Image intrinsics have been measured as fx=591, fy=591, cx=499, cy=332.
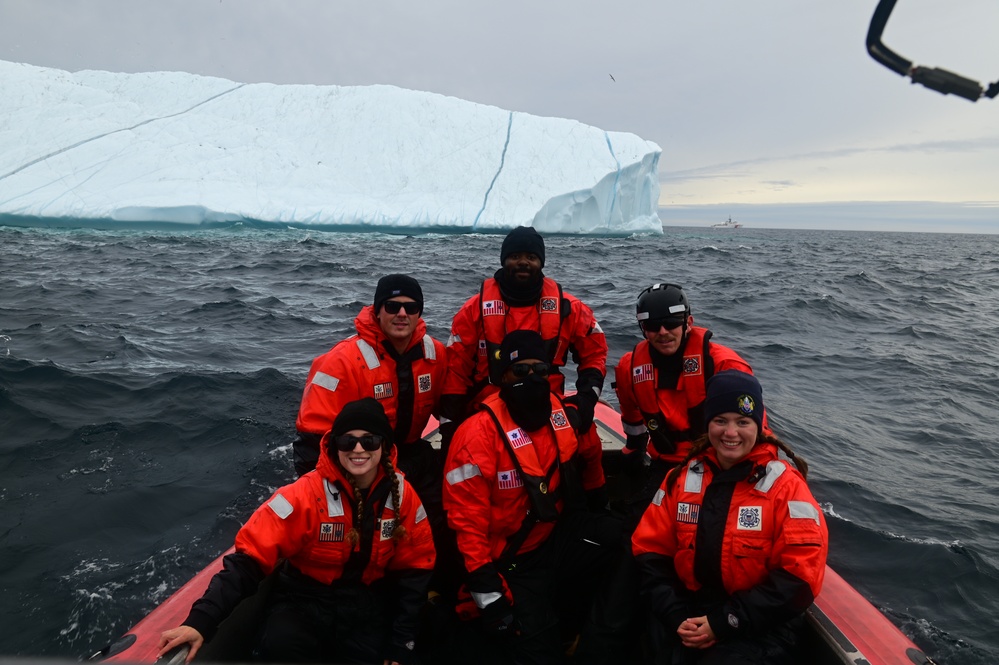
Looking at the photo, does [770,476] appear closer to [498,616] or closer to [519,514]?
[519,514]

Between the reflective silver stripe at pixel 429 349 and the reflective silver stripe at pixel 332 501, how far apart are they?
1.05 metres

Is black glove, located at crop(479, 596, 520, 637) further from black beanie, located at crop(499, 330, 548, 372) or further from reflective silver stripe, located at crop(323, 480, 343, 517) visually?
black beanie, located at crop(499, 330, 548, 372)

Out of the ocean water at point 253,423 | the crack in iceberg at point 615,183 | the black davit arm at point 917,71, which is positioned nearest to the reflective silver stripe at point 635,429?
the ocean water at point 253,423

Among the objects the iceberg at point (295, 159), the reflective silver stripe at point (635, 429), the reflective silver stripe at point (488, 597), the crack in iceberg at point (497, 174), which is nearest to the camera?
the reflective silver stripe at point (488, 597)

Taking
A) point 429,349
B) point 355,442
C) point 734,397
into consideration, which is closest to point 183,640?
point 355,442

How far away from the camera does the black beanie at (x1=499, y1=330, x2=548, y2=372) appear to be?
8.15ft

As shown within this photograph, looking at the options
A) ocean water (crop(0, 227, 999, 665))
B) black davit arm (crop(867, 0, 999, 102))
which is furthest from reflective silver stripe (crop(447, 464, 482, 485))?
ocean water (crop(0, 227, 999, 665))

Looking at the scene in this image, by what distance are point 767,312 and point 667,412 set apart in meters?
10.6

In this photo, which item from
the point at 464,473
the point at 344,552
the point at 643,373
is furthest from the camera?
the point at 643,373

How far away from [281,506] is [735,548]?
62.9 inches

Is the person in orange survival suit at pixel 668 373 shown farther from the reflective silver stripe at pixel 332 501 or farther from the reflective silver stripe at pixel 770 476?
the reflective silver stripe at pixel 332 501

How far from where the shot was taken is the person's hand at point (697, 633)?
198cm

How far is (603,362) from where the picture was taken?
3393 mm

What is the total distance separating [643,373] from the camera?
9.91 ft
